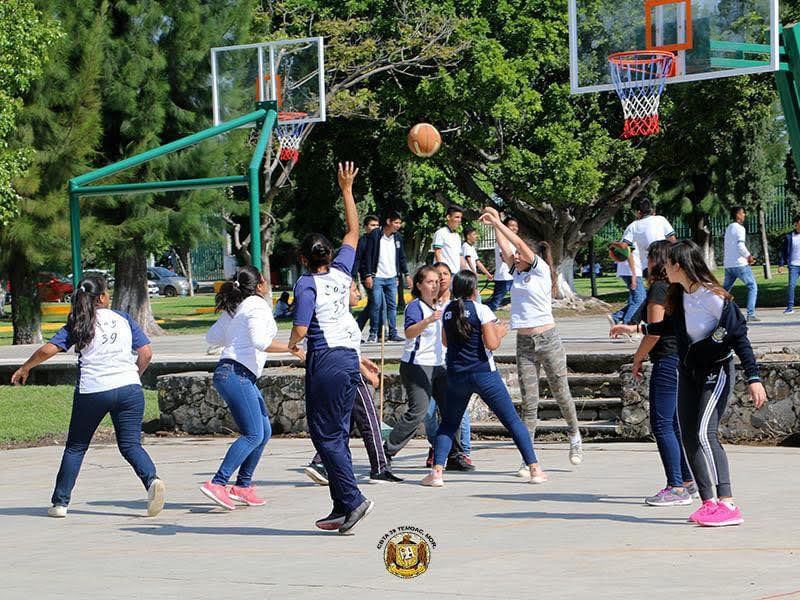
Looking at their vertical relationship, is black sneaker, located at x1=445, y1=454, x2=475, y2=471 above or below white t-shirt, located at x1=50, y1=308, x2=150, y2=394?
below

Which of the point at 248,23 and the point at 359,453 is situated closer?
the point at 359,453

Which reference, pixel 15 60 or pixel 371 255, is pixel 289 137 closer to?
pixel 15 60

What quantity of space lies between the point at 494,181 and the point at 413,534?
22743 millimetres

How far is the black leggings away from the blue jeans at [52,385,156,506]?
379 centimetres

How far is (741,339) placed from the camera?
7895 mm

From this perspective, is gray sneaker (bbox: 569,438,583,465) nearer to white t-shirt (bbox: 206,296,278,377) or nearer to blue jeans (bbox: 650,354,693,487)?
blue jeans (bbox: 650,354,693,487)

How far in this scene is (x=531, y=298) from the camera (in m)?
10.8

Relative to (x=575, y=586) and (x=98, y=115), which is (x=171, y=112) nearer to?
(x=98, y=115)

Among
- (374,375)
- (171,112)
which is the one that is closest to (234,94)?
(171,112)

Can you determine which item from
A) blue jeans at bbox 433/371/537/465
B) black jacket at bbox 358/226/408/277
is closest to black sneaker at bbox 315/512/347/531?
blue jeans at bbox 433/371/537/465

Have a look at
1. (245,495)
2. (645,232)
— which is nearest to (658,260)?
(245,495)

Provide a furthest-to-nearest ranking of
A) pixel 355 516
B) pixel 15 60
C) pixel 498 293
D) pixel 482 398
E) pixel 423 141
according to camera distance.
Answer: pixel 15 60 < pixel 498 293 < pixel 423 141 < pixel 482 398 < pixel 355 516

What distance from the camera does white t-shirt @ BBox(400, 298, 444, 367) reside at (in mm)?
10703

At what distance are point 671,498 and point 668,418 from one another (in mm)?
549
